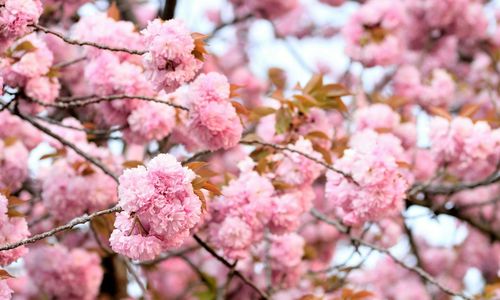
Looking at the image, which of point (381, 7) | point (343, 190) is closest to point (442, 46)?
point (381, 7)

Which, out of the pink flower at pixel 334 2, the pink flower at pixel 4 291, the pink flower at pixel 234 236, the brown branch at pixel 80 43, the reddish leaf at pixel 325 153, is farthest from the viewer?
the pink flower at pixel 334 2

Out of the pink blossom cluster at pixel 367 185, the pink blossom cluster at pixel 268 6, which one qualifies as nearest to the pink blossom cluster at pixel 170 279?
the pink blossom cluster at pixel 268 6

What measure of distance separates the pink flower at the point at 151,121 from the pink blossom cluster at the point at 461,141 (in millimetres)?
1144

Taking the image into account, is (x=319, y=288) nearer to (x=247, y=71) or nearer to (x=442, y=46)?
(x=442, y=46)

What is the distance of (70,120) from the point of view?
116 inches

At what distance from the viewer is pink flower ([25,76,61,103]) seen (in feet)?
8.50

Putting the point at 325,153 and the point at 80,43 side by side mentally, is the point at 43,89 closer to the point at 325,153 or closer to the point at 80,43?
the point at 80,43

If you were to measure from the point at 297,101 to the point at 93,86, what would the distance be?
72 centimetres

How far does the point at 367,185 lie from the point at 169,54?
0.79m

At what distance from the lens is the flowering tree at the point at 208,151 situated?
1.99 metres

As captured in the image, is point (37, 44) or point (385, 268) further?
point (385, 268)

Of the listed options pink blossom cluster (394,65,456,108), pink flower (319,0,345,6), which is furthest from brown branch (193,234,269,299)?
pink flower (319,0,345,6)

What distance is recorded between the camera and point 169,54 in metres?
1.96

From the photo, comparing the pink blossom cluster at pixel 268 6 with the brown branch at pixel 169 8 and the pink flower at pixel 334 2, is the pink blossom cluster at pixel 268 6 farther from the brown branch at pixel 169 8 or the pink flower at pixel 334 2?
the brown branch at pixel 169 8
